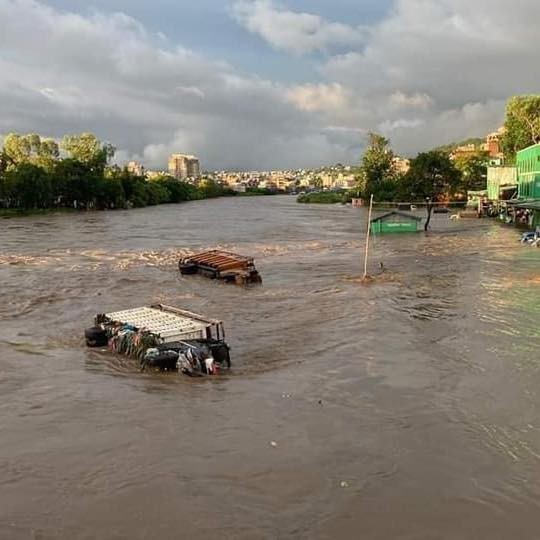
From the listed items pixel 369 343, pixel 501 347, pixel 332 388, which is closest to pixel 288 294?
pixel 369 343

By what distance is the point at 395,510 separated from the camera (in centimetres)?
917

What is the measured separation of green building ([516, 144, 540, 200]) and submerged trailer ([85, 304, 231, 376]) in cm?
4551

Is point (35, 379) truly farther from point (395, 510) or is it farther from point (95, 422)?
point (395, 510)

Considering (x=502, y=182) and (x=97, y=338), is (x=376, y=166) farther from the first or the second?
(x=97, y=338)

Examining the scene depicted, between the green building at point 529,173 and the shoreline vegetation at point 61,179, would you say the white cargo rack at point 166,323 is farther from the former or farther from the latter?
the shoreline vegetation at point 61,179

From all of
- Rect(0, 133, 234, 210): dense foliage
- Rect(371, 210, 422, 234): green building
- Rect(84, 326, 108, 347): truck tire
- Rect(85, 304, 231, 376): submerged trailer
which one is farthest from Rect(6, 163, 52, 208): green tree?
Rect(84, 326, 108, 347): truck tire

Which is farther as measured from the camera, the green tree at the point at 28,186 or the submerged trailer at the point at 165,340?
the green tree at the point at 28,186

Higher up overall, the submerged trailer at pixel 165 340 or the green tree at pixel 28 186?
the green tree at pixel 28 186

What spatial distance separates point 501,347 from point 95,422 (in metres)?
11.0

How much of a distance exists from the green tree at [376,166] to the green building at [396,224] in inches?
2450

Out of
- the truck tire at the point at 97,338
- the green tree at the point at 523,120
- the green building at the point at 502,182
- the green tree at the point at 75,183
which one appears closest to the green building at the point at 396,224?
the green building at the point at 502,182

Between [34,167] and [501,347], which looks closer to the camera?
[501,347]

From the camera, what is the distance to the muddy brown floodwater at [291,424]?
9.05 meters

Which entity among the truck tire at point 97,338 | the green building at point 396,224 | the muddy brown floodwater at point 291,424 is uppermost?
the green building at point 396,224
